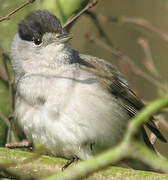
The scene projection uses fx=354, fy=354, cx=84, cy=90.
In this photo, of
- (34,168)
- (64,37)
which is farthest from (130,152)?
(64,37)

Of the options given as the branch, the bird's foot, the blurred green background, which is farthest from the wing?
the blurred green background

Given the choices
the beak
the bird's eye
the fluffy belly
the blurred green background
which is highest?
the blurred green background

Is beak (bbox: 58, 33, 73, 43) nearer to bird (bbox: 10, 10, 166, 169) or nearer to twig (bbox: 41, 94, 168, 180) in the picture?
bird (bbox: 10, 10, 166, 169)

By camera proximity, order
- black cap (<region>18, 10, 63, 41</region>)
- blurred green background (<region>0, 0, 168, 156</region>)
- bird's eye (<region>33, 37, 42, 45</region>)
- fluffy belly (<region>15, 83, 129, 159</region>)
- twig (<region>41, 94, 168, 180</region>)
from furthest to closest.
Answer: blurred green background (<region>0, 0, 168, 156</region>) < bird's eye (<region>33, 37, 42, 45</region>) < black cap (<region>18, 10, 63, 41</region>) < fluffy belly (<region>15, 83, 129, 159</region>) < twig (<region>41, 94, 168, 180</region>)

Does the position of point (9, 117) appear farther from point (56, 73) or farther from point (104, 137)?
point (104, 137)

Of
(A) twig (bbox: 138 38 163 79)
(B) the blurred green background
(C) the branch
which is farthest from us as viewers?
(B) the blurred green background

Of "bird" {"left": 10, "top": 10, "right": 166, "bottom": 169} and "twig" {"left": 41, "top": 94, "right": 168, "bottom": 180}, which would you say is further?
"bird" {"left": 10, "top": 10, "right": 166, "bottom": 169}

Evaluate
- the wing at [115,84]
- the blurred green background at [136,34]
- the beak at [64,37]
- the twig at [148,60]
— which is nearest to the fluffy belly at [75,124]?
the wing at [115,84]

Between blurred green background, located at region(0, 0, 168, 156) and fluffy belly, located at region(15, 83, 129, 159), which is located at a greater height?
blurred green background, located at region(0, 0, 168, 156)
